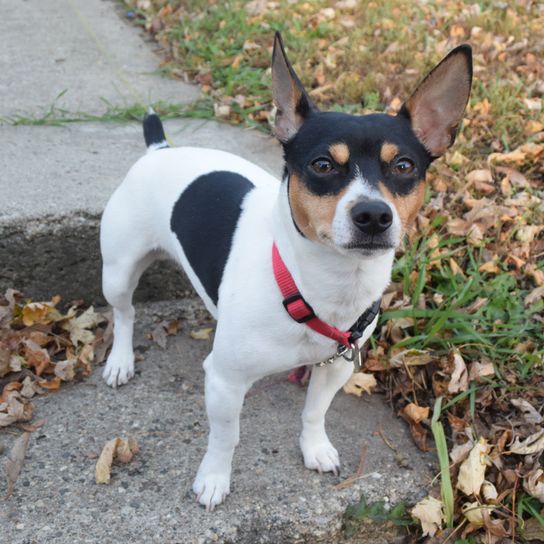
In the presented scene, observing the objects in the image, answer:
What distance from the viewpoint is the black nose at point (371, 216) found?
1.99m

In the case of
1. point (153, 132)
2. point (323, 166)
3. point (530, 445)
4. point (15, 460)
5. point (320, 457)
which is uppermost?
point (323, 166)

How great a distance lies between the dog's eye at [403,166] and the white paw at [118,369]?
179 cm

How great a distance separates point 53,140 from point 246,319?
265 cm

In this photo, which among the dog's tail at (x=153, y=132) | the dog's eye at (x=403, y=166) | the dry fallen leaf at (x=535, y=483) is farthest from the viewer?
the dog's tail at (x=153, y=132)

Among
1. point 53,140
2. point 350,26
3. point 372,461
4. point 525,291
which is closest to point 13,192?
point 53,140

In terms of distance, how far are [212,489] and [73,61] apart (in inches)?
170

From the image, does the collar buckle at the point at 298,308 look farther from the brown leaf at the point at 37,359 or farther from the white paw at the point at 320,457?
the brown leaf at the point at 37,359

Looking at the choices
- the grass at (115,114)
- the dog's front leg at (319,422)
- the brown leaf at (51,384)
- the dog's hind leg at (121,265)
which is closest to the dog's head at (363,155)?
the dog's front leg at (319,422)

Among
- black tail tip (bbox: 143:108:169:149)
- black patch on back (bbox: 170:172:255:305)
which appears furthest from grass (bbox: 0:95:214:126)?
black patch on back (bbox: 170:172:255:305)

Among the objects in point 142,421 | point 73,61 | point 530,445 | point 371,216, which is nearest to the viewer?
point 371,216

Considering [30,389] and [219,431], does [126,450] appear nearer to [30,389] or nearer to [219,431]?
[219,431]

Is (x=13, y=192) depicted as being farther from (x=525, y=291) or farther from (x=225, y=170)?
(x=525, y=291)

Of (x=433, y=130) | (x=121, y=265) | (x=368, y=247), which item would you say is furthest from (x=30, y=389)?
(x=433, y=130)

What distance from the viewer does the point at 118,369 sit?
3.30 metres
